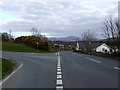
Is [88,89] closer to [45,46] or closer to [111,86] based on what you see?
[111,86]

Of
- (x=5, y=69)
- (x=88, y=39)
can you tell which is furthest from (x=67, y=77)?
(x=88, y=39)

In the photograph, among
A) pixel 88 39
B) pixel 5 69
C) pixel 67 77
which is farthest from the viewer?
pixel 88 39

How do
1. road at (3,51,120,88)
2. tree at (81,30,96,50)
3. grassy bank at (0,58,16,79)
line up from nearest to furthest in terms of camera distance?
road at (3,51,120,88), grassy bank at (0,58,16,79), tree at (81,30,96,50)

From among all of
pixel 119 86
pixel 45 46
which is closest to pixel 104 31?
pixel 119 86

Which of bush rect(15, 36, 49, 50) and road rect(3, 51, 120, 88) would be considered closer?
road rect(3, 51, 120, 88)

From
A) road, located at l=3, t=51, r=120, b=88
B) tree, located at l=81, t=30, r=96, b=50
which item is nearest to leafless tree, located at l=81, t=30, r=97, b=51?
tree, located at l=81, t=30, r=96, b=50

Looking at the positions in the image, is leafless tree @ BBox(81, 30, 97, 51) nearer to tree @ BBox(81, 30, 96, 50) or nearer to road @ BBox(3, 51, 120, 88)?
tree @ BBox(81, 30, 96, 50)

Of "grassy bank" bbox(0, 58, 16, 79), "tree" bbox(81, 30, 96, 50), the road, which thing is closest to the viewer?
the road

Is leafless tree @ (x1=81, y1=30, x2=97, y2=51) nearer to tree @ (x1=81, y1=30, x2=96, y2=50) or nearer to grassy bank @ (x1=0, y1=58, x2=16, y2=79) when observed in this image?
tree @ (x1=81, y1=30, x2=96, y2=50)

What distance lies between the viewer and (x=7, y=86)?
6465mm

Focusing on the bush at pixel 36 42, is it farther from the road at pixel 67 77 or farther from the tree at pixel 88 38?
the road at pixel 67 77

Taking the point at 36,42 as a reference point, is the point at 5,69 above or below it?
below

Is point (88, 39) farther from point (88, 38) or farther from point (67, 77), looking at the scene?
point (67, 77)

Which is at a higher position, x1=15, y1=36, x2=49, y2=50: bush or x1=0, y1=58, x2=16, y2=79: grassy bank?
x1=15, y1=36, x2=49, y2=50: bush
